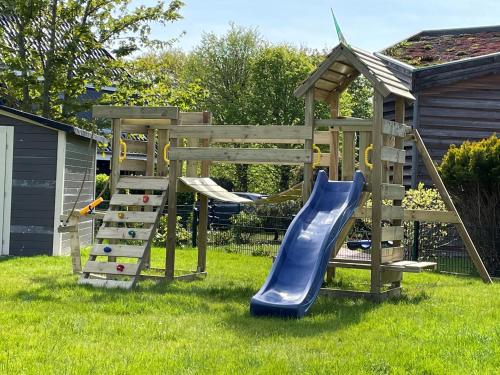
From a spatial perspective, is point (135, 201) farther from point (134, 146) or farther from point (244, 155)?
point (244, 155)

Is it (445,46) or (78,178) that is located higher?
(445,46)

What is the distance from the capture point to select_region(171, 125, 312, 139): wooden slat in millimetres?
11016

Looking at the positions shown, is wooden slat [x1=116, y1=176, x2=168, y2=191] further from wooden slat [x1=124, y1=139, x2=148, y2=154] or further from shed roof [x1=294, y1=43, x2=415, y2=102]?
shed roof [x1=294, y1=43, x2=415, y2=102]

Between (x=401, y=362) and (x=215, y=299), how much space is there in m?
4.00

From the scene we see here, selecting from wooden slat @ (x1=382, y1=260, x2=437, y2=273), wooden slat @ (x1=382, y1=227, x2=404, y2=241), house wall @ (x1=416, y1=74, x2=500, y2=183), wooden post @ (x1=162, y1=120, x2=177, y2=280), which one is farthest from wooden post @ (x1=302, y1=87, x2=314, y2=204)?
house wall @ (x1=416, y1=74, x2=500, y2=183)

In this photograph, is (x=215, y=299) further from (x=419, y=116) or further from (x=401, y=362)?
(x=419, y=116)

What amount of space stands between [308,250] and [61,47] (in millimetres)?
15249

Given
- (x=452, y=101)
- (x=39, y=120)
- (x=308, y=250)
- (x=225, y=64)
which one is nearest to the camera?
(x=308, y=250)

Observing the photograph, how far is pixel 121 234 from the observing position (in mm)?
11328

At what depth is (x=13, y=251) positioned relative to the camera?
611 inches

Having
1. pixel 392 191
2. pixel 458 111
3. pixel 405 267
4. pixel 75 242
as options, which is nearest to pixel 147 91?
pixel 458 111

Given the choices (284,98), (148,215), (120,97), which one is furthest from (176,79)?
(148,215)

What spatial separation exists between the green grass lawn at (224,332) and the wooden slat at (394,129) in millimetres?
2320

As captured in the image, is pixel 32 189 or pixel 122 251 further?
pixel 32 189
